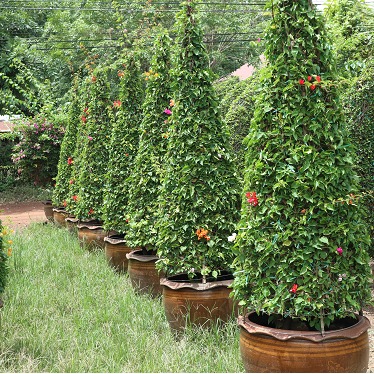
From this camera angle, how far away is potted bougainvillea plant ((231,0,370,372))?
3455 mm

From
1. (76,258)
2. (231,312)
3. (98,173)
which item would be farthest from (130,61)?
(231,312)

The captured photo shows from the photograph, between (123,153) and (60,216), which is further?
(60,216)

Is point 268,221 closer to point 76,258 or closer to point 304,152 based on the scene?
point 304,152

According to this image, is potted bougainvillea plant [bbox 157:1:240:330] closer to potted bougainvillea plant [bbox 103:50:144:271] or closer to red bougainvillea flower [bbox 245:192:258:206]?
red bougainvillea flower [bbox 245:192:258:206]

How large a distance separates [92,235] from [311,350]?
586 centimetres

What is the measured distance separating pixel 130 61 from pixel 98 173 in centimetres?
Result: 204

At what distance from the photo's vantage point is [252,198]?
3771 millimetres

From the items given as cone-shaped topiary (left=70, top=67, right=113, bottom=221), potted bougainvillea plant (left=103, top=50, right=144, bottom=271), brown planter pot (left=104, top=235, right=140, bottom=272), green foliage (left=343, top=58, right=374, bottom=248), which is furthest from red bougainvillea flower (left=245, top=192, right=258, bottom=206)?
cone-shaped topiary (left=70, top=67, right=113, bottom=221)

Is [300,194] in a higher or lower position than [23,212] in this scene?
higher

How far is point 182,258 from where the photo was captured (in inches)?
201

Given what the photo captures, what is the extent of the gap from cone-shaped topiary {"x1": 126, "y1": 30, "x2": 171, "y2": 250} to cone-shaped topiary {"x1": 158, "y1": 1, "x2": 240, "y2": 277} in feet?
3.65

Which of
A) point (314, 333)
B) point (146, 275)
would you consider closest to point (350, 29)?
point (146, 275)

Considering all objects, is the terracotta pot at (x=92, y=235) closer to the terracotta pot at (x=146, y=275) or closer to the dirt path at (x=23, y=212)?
the terracotta pot at (x=146, y=275)

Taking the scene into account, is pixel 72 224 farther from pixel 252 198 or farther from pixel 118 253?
pixel 252 198
